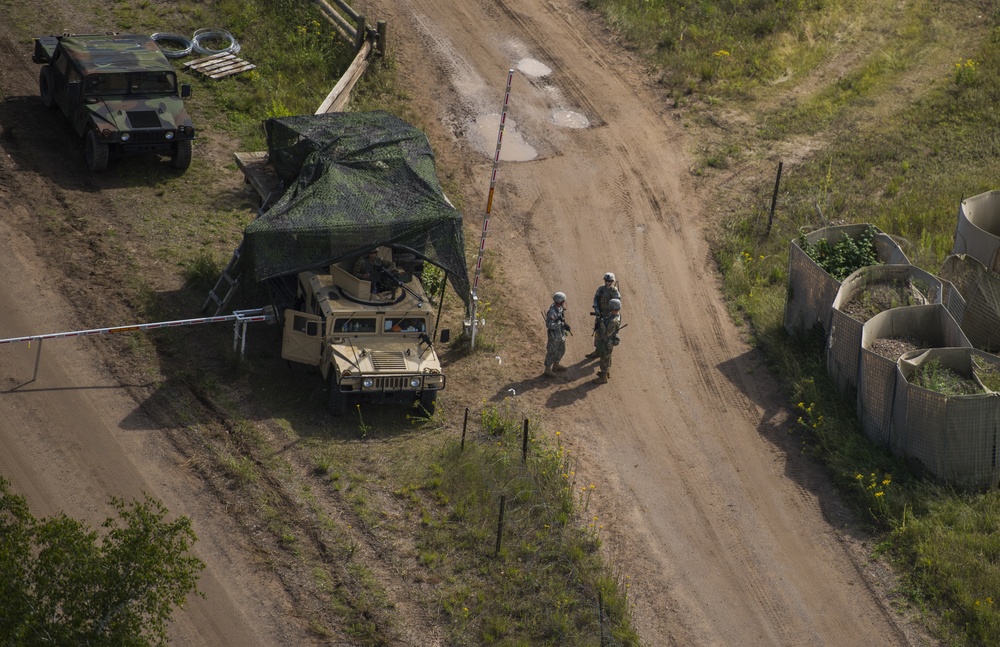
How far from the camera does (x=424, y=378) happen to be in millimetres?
19516

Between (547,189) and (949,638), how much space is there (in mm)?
13908

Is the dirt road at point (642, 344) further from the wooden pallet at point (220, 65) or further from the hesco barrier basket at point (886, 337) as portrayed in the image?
the wooden pallet at point (220, 65)

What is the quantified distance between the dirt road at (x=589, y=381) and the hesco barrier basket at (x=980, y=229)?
16.4ft

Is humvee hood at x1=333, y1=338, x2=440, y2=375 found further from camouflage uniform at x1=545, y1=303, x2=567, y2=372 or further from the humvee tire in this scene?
camouflage uniform at x1=545, y1=303, x2=567, y2=372

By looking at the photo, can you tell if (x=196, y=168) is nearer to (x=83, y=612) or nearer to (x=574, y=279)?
(x=574, y=279)

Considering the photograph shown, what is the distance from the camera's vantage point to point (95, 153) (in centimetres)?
2483

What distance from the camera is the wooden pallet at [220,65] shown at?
2947 centimetres

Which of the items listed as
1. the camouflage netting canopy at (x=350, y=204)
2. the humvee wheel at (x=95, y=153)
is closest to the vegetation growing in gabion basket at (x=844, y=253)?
the camouflage netting canopy at (x=350, y=204)

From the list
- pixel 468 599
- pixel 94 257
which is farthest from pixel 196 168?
pixel 468 599

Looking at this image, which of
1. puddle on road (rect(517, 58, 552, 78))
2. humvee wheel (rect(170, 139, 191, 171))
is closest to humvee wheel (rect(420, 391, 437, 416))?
humvee wheel (rect(170, 139, 191, 171))

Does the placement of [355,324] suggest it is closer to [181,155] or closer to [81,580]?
[181,155]

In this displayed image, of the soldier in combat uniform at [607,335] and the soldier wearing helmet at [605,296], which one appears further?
the soldier wearing helmet at [605,296]

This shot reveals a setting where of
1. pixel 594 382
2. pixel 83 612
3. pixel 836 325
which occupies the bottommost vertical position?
pixel 594 382

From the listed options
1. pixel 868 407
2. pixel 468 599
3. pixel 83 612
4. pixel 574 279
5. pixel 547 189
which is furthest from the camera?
pixel 547 189
